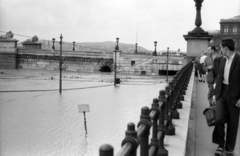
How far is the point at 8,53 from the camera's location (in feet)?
176

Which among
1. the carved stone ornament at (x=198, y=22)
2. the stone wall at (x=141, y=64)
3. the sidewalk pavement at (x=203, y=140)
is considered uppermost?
the carved stone ornament at (x=198, y=22)

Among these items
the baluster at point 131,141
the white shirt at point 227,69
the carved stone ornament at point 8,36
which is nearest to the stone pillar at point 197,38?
the white shirt at point 227,69

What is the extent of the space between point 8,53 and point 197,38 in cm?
4073

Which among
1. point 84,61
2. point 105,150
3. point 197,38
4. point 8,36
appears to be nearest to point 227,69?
point 105,150

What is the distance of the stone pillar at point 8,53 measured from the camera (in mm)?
53781

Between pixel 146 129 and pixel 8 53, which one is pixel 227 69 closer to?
pixel 146 129

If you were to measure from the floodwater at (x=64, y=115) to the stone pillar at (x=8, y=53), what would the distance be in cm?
1381

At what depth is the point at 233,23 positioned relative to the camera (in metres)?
77.4

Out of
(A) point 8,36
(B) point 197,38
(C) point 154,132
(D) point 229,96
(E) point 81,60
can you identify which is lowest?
(C) point 154,132

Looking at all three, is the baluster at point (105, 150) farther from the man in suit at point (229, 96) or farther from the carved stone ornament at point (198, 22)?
the carved stone ornament at point (198, 22)

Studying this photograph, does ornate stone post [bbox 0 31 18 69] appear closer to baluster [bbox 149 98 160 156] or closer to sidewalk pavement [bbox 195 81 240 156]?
sidewalk pavement [bbox 195 81 240 156]

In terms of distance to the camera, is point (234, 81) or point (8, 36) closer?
point (234, 81)

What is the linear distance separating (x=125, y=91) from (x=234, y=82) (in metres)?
30.9

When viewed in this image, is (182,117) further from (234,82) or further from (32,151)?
(32,151)
